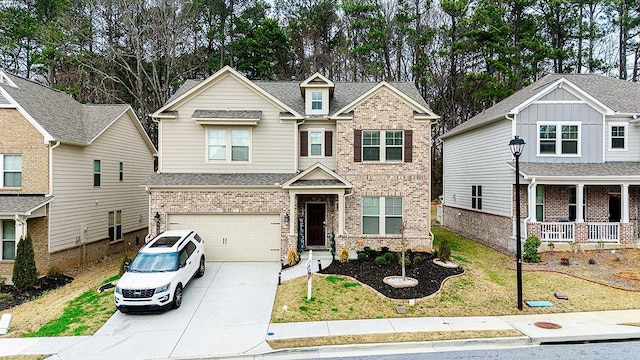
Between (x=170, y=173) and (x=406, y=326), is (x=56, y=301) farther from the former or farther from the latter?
(x=406, y=326)

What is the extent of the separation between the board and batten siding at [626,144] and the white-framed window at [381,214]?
1037 cm

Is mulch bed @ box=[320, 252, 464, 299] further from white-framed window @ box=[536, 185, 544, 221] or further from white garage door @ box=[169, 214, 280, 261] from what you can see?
white-framed window @ box=[536, 185, 544, 221]

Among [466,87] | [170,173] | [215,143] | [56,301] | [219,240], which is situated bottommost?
[56,301]

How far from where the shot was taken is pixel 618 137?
17188mm

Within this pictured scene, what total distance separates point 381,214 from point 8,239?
15.4 m

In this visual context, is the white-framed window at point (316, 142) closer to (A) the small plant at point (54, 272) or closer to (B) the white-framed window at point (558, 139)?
(B) the white-framed window at point (558, 139)

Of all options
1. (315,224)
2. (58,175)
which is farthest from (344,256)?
(58,175)

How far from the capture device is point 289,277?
43.1 feet

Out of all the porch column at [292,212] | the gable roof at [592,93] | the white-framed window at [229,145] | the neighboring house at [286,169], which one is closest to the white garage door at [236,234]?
the neighboring house at [286,169]

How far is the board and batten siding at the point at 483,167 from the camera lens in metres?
17.3

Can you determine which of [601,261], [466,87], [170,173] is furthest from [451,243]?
[466,87]

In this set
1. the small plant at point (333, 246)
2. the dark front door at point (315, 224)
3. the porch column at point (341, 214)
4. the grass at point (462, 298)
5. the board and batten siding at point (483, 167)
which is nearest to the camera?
the grass at point (462, 298)

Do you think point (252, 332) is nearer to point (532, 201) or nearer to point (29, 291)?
point (29, 291)

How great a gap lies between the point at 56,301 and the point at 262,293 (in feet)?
22.7
